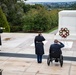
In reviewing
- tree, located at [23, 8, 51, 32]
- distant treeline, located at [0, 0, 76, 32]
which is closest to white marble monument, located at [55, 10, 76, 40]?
distant treeline, located at [0, 0, 76, 32]

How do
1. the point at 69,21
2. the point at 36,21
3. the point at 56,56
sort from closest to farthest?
1. the point at 56,56
2. the point at 69,21
3. the point at 36,21

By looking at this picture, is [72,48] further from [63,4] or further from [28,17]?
[63,4]

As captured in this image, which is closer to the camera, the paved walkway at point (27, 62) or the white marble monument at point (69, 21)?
the paved walkway at point (27, 62)

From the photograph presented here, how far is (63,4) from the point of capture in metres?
54.5

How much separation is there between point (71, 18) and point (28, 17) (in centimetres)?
1226

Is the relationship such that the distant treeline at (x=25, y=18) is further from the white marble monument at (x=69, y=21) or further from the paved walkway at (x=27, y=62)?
the paved walkway at (x=27, y=62)

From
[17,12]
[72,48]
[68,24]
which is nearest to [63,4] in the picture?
[17,12]

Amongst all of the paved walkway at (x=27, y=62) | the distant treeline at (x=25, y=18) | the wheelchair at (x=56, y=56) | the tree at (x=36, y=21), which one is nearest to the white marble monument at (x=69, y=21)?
the paved walkway at (x=27, y=62)

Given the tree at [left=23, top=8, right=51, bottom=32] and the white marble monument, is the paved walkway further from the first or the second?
the tree at [left=23, top=8, right=51, bottom=32]

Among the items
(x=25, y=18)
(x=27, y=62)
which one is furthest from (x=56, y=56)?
(x=25, y=18)

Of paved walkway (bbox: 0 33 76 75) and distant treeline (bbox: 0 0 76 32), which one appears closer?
paved walkway (bbox: 0 33 76 75)

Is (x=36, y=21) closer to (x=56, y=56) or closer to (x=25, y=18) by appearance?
(x=25, y=18)

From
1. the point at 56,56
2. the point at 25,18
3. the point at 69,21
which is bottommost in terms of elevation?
the point at 25,18

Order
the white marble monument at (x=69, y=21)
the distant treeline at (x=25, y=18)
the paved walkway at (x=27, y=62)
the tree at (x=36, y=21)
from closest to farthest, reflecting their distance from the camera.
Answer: the paved walkway at (x=27, y=62), the white marble monument at (x=69, y=21), the tree at (x=36, y=21), the distant treeline at (x=25, y=18)
